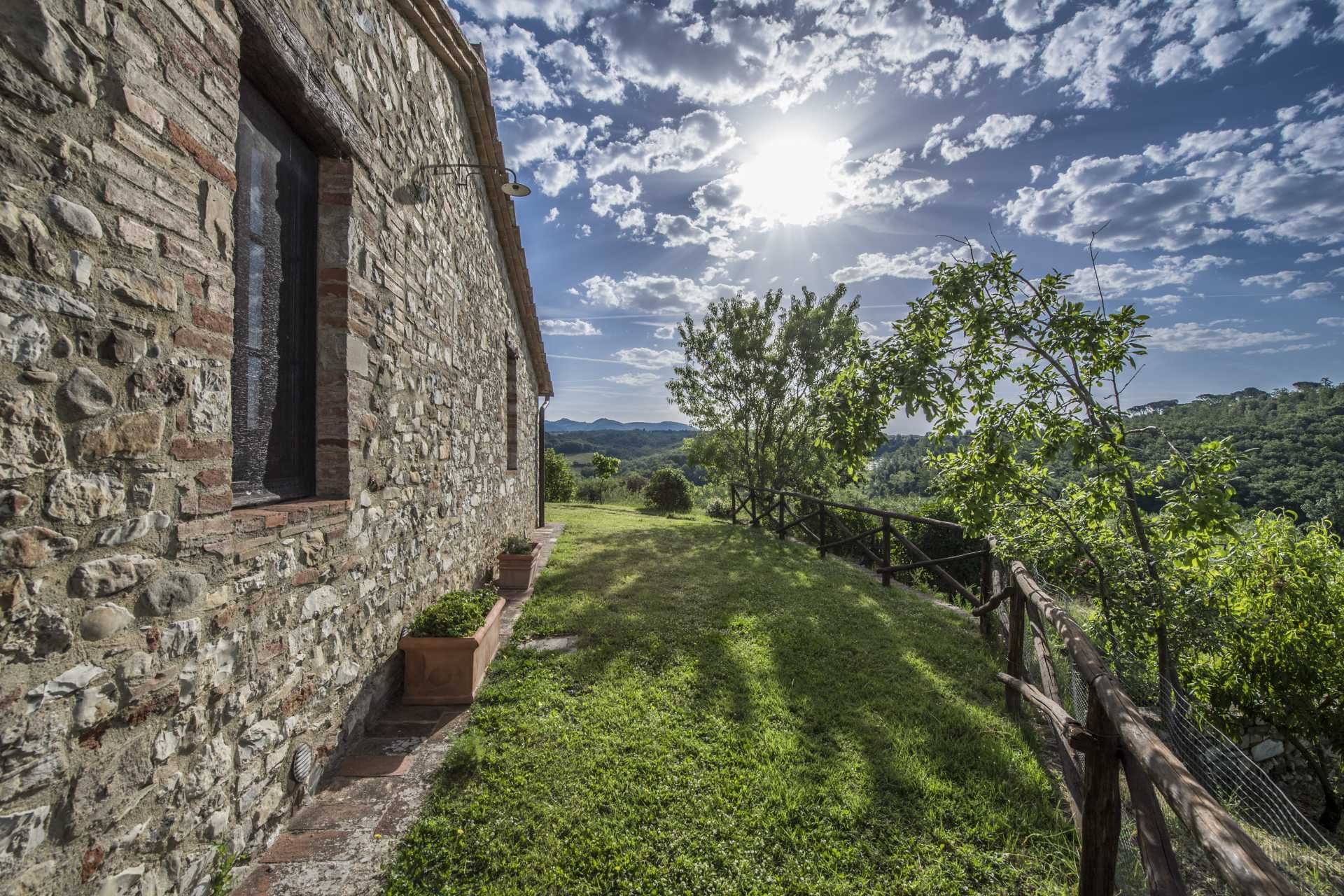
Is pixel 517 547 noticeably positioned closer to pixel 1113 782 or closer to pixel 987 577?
pixel 987 577

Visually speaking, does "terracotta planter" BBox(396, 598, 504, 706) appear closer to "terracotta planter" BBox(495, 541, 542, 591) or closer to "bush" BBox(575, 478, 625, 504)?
"terracotta planter" BBox(495, 541, 542, 591)

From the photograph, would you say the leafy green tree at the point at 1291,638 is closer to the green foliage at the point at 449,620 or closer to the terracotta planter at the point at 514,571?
the green foliage at the point at 449,620

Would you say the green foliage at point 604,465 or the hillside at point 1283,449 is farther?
the green foliage at point 604,465

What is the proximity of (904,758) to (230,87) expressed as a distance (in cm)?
432

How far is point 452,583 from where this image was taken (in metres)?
4.44

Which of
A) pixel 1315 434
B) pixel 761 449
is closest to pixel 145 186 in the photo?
→ pixel 761 449

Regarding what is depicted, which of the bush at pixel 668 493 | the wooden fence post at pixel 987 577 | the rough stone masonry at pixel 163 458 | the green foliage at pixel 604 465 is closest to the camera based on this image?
the rough stone masonry at pixel 163 458

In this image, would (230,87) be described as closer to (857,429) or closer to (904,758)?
(857,429)

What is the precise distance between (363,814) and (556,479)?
1524cm

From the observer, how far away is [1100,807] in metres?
1.86

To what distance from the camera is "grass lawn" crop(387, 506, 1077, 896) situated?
2090mm

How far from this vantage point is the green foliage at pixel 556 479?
1725 centimetres

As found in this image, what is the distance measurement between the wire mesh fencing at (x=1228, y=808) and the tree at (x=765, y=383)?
11222 mm

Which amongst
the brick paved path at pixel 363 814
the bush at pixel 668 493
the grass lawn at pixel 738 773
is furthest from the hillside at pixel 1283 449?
the bush at pixel 668 493
